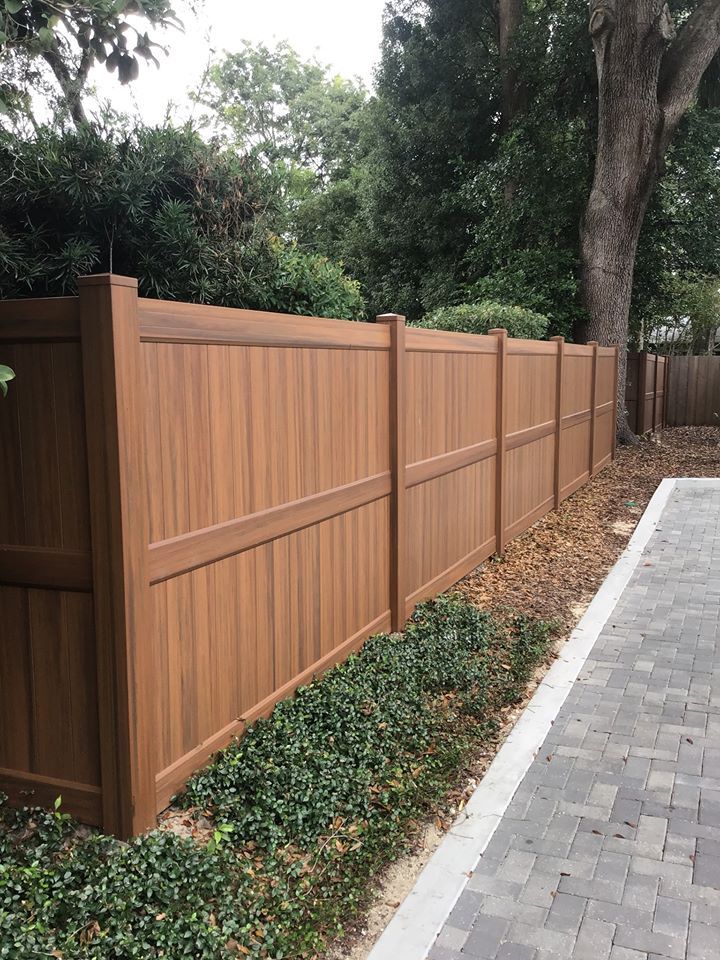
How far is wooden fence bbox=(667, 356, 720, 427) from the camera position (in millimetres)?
21234

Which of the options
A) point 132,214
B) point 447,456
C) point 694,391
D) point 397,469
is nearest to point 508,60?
point 694,391

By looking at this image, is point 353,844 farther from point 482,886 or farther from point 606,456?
point 606,456

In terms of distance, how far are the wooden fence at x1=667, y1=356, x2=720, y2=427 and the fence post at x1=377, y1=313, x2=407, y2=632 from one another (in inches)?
714

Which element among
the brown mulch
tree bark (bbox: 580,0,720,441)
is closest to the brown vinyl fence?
the brown mulch

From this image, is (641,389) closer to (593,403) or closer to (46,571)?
(593,403)

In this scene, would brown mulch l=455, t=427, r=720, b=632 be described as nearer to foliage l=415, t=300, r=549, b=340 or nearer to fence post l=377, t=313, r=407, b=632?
fence post l=377, t=313, r=407, b=632

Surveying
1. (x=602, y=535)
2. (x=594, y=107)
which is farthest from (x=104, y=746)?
(x=594, y=107)

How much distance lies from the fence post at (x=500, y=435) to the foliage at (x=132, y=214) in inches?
131

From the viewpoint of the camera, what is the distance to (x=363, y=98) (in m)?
32.4

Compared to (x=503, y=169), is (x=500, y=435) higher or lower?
lower

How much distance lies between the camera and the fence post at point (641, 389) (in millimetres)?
17531

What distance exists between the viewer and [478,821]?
344cm

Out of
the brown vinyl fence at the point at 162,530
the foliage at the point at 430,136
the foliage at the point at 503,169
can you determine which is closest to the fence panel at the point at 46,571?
the brown vinyl fence at the point at 162,530

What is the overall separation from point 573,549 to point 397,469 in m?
3.64
